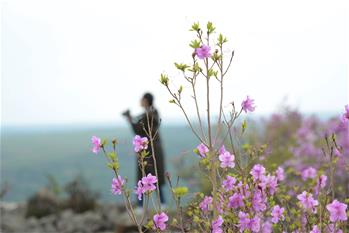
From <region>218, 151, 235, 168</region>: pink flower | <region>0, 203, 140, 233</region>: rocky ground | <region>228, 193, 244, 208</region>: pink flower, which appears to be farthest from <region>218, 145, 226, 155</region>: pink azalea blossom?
<region>0, 203, 140, 233</region>: rocky ground

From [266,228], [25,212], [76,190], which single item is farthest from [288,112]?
[266,228]

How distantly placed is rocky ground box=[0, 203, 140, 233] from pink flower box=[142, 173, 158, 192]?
21.2ft

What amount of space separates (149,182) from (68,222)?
752cm

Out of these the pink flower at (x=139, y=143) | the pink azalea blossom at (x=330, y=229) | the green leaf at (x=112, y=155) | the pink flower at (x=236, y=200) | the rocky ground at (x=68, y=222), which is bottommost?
the rocky ground at (x=68, y=222)

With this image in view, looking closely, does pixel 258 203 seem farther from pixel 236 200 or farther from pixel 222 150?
pixel 222 150

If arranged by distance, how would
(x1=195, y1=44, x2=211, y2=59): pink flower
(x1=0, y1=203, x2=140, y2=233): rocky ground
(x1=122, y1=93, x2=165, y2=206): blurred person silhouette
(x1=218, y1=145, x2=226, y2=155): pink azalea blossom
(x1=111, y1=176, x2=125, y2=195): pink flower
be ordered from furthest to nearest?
(x1=0, y1=203, x2=140, y2=233): rocky ground
(x1=122, y1=93, x2=165, y2=206): blurred person silhouette
(x1=218, y1=145, x2=226, y2=155): pink azalea blossom
(x1=111, y1=176, x2=125, y2=195): pink flower
(x1=195, y1=44, x2=211, y2=59): pink flower

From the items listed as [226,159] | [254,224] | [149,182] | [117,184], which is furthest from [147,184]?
[254,224]

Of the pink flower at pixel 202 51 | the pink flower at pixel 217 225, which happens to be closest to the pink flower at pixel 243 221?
the pink flower at pixel 217 225

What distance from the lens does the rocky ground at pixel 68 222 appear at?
10.7 metres

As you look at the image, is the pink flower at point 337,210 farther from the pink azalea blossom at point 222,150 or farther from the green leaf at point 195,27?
the green leaf at point 195,27

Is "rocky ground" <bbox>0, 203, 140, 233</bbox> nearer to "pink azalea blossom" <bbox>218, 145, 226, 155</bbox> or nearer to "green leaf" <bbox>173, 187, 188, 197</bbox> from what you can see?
"pink azalea blossom" <bbox>218, 145, 226, 155</bbox>

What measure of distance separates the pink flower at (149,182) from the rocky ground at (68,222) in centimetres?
647

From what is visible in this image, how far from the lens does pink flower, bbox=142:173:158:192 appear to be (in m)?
3.63

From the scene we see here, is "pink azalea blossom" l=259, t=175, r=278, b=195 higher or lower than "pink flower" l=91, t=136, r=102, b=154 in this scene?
lower
